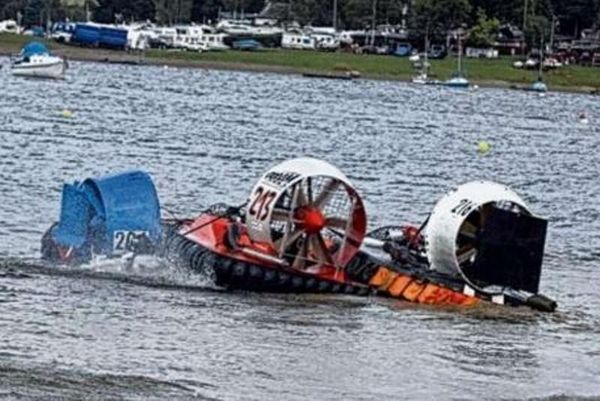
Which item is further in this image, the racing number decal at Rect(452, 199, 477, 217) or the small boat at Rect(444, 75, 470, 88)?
the small boat at Rect(444, 75, 470, 88)

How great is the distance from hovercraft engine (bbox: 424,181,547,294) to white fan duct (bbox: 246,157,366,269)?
1.27 metres

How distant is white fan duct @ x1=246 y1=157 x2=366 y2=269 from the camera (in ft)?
93.0

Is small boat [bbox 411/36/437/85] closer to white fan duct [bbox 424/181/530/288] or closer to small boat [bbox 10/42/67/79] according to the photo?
small boat [bbox 10/42/67/79]

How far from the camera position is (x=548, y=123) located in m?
116

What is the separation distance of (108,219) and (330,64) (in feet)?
525

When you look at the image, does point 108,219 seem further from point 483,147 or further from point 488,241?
point 483,147

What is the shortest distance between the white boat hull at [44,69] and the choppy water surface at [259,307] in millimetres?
42409

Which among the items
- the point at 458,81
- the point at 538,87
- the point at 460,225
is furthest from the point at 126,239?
the point at 538,87

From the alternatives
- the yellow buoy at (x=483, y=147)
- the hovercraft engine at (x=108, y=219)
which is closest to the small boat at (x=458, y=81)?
the yellow buoy at (x=483, y=147)

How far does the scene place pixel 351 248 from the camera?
95.1 ft

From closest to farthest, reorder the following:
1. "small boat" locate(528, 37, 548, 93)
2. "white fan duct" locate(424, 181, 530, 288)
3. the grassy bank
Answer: "white fan duct" locate(424, 181, 530, 288) → "small boat" locate(528, 37, 548, 93) → the grassy bank

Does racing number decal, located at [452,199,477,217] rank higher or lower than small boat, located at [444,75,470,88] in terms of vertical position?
higher

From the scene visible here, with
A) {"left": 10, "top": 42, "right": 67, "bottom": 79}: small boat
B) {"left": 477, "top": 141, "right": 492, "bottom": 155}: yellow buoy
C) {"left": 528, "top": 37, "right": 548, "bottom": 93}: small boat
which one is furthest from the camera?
{"left": 528, "top": 37, "right": 548, "bottom": 93}: small boat

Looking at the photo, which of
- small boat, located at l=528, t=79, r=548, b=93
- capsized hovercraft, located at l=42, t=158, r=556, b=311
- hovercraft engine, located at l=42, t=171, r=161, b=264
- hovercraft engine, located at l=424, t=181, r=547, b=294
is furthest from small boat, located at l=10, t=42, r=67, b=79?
hovercraft engine, located at l=424, t=181, r=547, b=294
